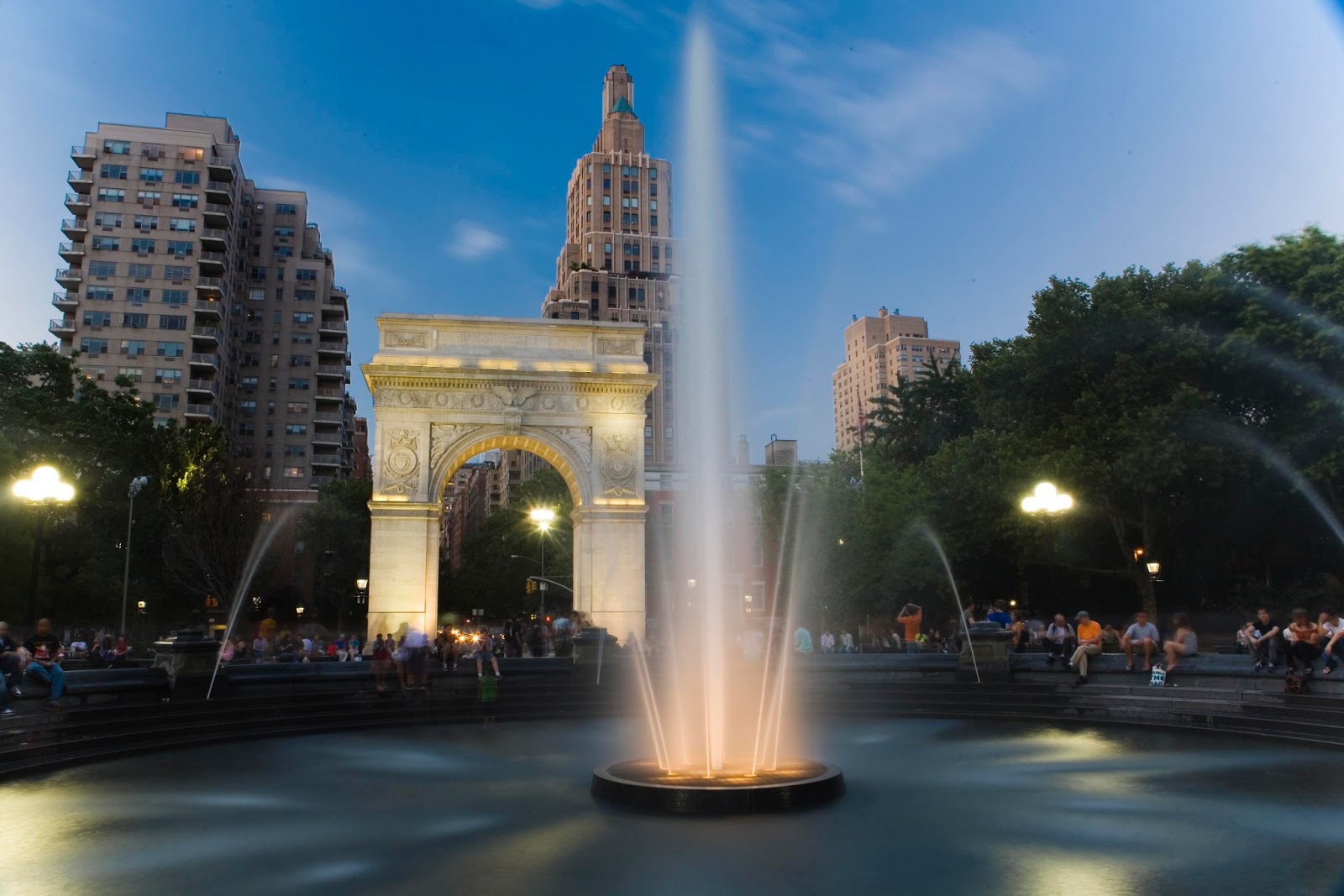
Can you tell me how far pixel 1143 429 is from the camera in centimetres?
3042

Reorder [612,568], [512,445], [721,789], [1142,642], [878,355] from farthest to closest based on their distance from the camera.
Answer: [878,355]
[512,445]
[612,568]
[1142,642]
[721,789]

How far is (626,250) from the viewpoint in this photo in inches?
4400

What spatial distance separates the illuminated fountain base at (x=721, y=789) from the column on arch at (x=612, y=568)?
943 inches

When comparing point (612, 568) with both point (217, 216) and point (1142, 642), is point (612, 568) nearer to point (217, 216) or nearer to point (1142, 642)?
point (1142, 642)

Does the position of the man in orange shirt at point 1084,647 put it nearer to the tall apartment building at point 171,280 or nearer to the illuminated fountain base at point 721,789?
the illuminated fountain base at point 721,789

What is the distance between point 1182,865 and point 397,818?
6.80 metres

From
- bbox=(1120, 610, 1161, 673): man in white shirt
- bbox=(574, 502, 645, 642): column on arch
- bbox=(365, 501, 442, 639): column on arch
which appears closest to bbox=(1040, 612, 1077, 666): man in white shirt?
bbox=(1120, 610, 1161, 673): man in white shirt

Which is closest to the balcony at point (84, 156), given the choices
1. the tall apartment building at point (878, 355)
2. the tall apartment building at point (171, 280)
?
the tall apartment building at point (171, 280)

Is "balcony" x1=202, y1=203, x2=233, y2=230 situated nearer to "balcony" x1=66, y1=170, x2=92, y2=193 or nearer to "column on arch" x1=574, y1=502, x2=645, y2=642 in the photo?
"balcony" x1=66, y1=170, x2=92, y2=193

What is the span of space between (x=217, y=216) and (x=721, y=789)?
72.5 m

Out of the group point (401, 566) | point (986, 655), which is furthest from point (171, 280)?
point (986, 655)

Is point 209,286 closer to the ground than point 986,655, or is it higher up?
higher up

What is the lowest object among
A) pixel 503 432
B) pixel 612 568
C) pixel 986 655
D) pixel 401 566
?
pixel 986 655

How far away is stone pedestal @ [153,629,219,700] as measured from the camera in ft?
58.3
